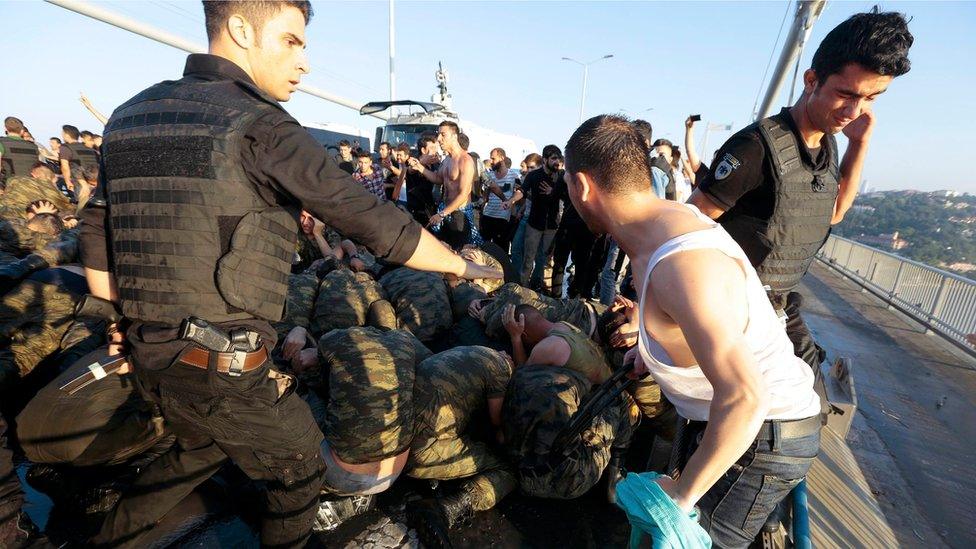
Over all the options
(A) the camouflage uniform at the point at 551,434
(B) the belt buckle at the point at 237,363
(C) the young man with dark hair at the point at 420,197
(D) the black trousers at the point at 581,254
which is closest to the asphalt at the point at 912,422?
(A) the camouflage uniform at the point at 551,434

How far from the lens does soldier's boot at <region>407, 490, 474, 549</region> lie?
83.7 inches

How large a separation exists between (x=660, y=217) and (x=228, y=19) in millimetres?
1580

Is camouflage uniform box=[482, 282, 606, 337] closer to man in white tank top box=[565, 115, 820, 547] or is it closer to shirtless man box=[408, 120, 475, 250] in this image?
shirtless man box=[408, 120, 475, 250]

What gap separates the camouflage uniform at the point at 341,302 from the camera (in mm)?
3564

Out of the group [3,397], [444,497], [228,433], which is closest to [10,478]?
[228,433]

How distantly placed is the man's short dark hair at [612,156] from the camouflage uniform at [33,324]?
348 cm

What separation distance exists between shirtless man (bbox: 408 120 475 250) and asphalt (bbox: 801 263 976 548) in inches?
176

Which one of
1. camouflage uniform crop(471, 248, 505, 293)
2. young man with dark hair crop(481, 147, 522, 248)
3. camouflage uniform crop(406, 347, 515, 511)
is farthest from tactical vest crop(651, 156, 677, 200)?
camouflage uniform crop(406, 347, 515, 511)

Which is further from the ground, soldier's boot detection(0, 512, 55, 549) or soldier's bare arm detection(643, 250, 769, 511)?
soldier's bare arm detection(643, 250, 769, 511)

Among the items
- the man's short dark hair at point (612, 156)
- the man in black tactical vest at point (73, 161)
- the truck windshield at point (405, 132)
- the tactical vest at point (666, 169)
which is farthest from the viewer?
the truck windshield at point (405, 132)

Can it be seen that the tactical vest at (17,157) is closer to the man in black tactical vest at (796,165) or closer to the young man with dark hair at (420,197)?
the young man with dark hair at (420,197)

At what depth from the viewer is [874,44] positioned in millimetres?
1706

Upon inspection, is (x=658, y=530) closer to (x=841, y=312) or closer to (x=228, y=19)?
(x=228, y=19)

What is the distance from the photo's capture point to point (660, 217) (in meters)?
1.26
